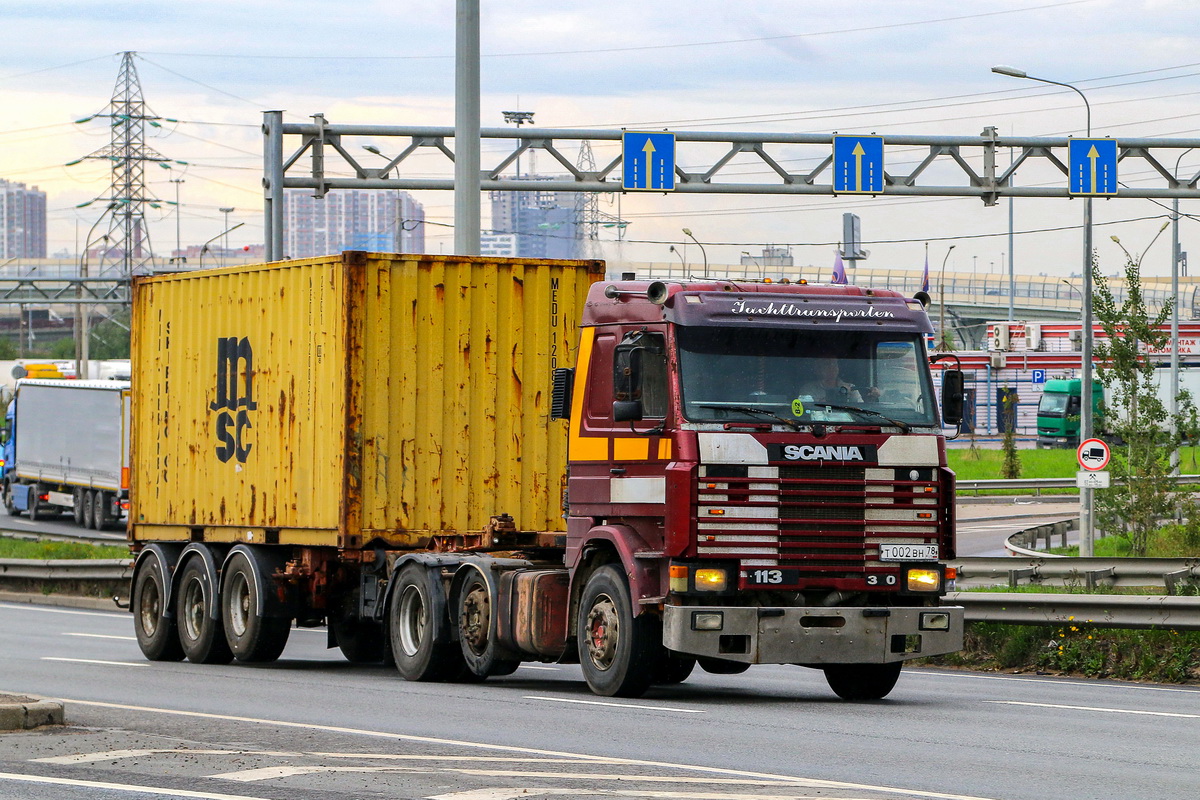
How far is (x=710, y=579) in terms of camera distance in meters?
12.8

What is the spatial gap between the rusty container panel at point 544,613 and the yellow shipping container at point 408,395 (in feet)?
5.92

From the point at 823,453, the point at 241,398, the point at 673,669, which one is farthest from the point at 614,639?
the point at 241,398

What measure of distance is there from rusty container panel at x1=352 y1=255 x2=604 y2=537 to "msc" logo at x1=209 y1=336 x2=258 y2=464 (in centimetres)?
213

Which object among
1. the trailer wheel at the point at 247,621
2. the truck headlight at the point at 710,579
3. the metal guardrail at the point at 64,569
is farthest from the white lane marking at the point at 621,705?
the metal guardrail at the point at 64,569

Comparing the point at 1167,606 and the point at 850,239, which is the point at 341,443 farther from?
the point at 850,239

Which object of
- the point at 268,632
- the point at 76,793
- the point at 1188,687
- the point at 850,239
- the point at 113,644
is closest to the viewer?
the point at 76,793

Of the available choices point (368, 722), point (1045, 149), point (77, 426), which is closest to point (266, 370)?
point (368, 722)

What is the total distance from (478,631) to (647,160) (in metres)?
16.0

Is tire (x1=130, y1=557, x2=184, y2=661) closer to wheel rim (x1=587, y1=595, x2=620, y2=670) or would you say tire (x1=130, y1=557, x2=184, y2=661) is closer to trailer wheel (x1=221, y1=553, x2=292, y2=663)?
trailer wheel (x1=221, y1=553, x2=292, y2=663)

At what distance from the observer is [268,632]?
56.5ft

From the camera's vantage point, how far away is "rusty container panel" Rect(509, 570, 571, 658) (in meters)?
14.2

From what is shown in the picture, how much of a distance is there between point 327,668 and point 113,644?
14.5ft

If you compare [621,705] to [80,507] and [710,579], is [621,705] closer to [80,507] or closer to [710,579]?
[710,579]

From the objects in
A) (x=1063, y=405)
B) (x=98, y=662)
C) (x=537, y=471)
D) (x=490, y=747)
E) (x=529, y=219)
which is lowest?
(x=98, y=662)
